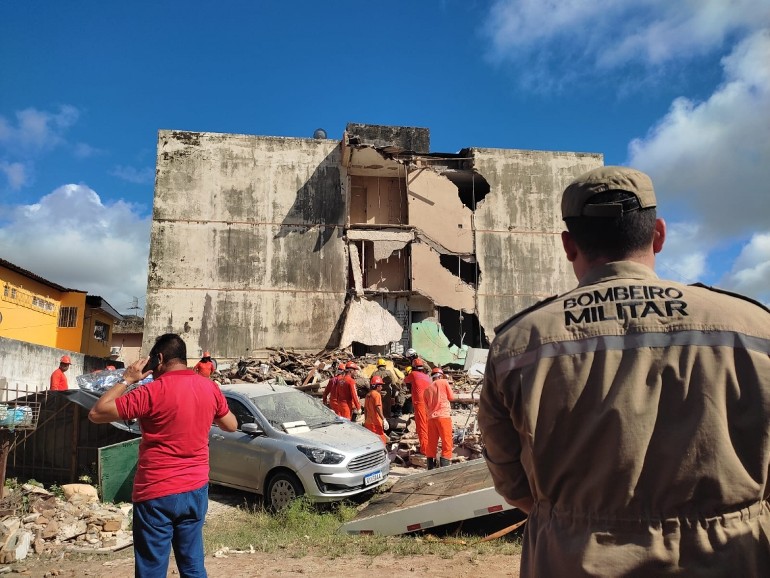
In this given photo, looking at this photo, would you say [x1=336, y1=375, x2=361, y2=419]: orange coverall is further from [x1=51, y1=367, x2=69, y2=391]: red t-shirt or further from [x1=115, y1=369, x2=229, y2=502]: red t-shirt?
[x1=115, y1=369, x2=229, y2=502]: red t-shirt

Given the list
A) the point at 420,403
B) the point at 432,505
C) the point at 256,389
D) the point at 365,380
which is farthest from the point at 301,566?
the point at 365,380

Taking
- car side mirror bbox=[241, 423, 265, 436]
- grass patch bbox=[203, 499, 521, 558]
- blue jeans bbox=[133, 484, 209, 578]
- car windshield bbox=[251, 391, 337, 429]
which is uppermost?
car windshield bbox=[251, 391, 337, 429]

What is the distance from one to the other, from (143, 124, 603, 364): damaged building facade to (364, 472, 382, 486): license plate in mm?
15500

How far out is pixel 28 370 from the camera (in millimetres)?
19344

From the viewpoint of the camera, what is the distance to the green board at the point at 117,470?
774 centimetres

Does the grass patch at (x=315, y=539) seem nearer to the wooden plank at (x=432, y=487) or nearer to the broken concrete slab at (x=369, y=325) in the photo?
the wooden plank at (x=432, y=487)

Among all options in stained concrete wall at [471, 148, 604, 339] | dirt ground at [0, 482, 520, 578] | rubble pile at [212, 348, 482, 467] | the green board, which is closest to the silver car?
the green board

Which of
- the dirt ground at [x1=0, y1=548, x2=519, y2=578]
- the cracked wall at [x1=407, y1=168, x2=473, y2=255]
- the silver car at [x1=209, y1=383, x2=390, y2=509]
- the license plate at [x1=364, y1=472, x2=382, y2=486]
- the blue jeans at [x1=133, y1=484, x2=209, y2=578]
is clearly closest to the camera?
the blue jeans at [x1=133, y1=484, x2=209, y2=578]

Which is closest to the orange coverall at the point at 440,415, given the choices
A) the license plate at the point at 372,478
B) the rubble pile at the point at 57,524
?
the license plate at the point at 372,478

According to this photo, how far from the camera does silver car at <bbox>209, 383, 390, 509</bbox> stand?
7.60 m

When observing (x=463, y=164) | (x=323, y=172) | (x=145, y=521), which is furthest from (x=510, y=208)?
(x=145, y=521)

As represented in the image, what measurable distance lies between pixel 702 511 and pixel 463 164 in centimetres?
2640

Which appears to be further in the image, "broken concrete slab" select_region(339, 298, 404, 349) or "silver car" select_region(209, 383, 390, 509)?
"broken concrete slab" select_region(339, 298, 404, 349)

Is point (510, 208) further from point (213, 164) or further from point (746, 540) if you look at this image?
point (746, 540)
